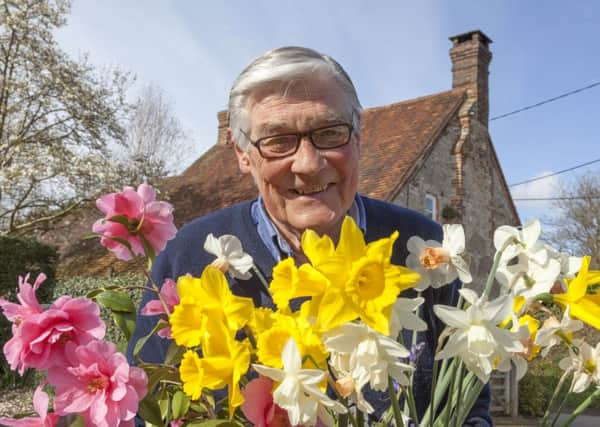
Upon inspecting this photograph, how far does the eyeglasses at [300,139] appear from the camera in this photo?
147 centimetres

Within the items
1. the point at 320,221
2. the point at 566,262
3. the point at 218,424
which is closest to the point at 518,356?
the point at 566,262

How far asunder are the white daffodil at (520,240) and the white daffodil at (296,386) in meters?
0.31

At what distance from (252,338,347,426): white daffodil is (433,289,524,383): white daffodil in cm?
13

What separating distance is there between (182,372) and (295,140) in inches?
33.5

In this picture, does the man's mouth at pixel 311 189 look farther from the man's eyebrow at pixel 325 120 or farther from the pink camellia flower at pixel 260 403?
the pink camellia flower at pixel 260 403

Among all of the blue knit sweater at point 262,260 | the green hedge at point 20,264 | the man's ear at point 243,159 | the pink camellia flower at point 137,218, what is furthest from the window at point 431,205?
the pink camellia flower at point 137,218

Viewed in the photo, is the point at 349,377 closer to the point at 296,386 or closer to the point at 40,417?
the point at 296,386

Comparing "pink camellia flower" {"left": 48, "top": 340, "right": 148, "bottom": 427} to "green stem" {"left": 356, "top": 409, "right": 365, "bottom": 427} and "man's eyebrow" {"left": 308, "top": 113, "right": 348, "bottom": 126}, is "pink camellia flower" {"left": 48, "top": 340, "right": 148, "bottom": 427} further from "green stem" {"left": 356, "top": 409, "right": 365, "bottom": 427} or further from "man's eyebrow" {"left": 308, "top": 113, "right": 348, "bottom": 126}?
"man's eyebrow" {"left": 308, "top": 113, "right": 348, "bottom": 126}

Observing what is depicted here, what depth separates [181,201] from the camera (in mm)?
17047

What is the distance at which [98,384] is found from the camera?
75 centimetres

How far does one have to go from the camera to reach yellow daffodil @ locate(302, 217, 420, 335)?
642 mm

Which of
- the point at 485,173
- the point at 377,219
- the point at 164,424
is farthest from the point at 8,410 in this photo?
the point at 485,173

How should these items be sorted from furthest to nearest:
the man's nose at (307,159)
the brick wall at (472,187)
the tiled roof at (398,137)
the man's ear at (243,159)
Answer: the brick wall at (472,187)
the tiled roof at (398,137)
the man's ear at (243,159)
the man's nose at (307,159)

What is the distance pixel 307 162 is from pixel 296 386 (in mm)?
844
